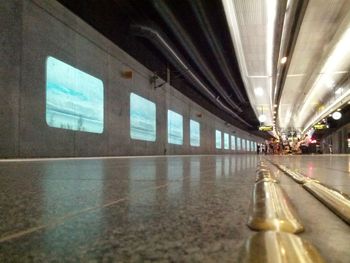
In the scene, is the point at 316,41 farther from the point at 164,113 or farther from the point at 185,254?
the point at 185,254

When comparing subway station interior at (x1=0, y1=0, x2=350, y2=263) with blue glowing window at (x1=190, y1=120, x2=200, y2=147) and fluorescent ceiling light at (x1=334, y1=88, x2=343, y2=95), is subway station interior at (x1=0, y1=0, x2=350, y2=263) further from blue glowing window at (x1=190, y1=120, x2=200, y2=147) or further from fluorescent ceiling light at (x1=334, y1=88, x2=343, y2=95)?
blue glowing window at (x1=190, y1=120, x2=200, y2=147)

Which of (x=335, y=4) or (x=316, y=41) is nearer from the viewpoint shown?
(x=335, y=4)

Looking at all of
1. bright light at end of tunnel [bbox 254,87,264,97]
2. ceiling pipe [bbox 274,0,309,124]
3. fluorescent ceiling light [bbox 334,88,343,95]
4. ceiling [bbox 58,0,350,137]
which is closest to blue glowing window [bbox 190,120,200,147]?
ceiling [bbox 58,0,350,137]

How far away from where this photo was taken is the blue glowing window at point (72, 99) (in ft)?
34.5

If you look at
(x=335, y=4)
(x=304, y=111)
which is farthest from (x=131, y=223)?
(x=304, y=111)

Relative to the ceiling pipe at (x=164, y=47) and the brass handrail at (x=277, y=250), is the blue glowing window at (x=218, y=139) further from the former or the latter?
the brass handrail at (x=277, y=250)

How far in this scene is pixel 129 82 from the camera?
16.8 m

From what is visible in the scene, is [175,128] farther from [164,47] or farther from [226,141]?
[226,141]

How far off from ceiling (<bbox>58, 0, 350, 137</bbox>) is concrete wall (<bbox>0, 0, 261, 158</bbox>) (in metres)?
0.71

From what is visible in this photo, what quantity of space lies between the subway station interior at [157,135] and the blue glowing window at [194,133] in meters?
0.32

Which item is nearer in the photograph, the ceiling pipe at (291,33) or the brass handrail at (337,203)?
the brass handrail at (337,203)

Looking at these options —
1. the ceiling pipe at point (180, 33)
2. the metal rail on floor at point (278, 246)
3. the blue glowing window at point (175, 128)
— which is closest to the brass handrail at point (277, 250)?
the metal rail on floor at point (278, 246)

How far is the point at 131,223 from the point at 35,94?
946 centimetres

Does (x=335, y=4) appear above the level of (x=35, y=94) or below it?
above
